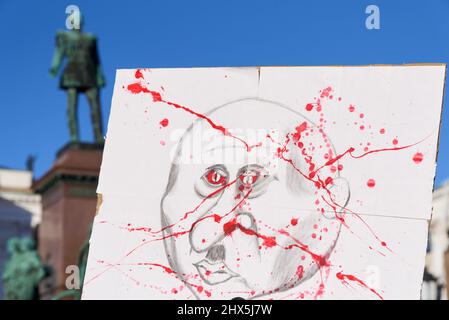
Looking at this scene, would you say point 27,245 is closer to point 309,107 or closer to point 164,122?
point 164,122

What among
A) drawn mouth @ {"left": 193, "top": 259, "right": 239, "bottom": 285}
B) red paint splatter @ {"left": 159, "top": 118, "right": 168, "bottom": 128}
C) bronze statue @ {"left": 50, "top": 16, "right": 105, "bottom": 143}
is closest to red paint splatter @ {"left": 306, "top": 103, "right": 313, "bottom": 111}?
red paint splatter @ {"left": 159, "top": 118, "right": 168, "bottom": 128}

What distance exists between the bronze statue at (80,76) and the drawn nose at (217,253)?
1484 centimetres

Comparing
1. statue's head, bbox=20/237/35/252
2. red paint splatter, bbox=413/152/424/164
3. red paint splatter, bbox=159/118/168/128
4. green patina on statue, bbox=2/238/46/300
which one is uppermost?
red paint splatter, bbox=159/118/168/128

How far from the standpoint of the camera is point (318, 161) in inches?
148

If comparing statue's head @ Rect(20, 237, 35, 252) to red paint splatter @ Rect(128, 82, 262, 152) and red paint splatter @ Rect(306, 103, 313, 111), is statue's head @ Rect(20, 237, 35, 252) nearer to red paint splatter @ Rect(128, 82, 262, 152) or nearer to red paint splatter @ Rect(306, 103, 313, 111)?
red paint splatter @ Rect(128, 82, 262, 152)

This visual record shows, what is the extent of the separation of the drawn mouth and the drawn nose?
0.01 meters

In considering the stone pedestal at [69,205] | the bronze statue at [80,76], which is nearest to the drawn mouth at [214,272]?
the stone pedestal at [69,205]

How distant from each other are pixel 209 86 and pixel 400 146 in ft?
2.36

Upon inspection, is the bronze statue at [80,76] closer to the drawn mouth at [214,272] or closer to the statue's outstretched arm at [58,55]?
the statue's outstretched arm at [58,55]

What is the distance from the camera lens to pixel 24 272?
18.6 meters

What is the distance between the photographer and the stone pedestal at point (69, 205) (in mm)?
17078

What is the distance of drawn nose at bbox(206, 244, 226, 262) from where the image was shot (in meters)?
3.78

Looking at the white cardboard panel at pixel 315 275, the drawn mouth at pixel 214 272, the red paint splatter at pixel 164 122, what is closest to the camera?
the white cardboard panel at pixel 315 275
